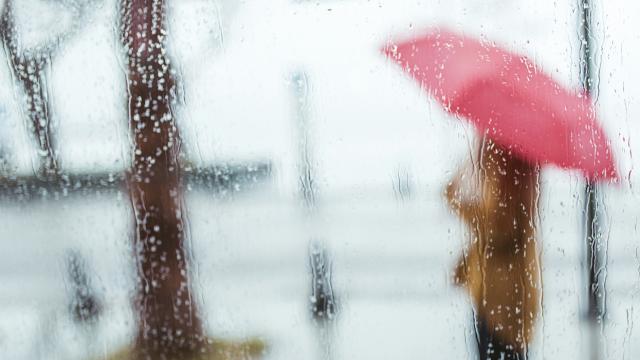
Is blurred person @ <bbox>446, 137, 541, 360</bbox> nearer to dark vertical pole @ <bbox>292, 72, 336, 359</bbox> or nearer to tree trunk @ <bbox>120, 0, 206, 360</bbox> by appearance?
dark vertical pole @ <bbox>292, 72, 336, 359</bbox>

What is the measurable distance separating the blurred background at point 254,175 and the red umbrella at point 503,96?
0.07ft

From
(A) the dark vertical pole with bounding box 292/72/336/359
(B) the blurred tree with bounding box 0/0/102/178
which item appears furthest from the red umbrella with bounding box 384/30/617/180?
(B) the blurred tree with bounding box 0/0/102/178

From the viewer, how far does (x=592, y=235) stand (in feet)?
3.76

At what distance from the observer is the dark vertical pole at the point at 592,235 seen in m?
1.10

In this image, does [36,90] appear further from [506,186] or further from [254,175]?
[506,186]

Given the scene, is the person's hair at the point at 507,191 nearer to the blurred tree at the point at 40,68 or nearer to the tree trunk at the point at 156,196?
the tree trunk at the point at 156,196

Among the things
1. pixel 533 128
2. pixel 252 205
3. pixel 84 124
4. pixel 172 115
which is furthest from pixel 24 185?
pixel 533 128

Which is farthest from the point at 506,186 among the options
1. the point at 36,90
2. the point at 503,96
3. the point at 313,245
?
the point at 36,90

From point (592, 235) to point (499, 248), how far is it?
19 centimetres

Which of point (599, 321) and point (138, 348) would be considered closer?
point (138, 348)

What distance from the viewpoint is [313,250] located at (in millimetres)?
1083

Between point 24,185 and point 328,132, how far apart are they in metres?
0.50

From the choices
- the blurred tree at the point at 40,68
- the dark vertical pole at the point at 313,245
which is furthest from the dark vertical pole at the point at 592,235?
the blurred tree at the point at 40,68

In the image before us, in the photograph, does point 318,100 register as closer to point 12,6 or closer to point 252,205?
point 252,205
